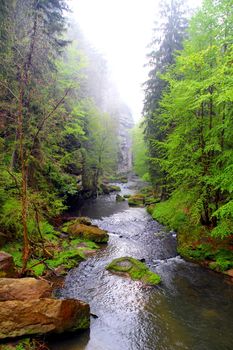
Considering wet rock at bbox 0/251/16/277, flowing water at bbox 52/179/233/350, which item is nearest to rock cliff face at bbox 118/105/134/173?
flowing water at bbox 52/179/233/350

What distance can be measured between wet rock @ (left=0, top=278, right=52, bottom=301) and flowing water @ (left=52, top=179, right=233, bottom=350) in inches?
50.5

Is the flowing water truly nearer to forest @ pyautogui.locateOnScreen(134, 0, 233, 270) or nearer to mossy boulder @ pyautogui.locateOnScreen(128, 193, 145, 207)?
forest @ pyautogui.locateOnScreen(134, 0, 233, 270)

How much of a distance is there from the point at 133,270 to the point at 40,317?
16.3 feet

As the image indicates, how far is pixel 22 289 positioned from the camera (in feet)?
23.1

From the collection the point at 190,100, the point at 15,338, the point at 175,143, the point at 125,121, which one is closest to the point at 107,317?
the point at 15,338

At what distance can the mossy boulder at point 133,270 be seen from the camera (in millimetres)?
10328

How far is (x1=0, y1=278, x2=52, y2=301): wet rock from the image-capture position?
22.4 feet

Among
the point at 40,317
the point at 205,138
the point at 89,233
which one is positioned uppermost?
the point at 205,138

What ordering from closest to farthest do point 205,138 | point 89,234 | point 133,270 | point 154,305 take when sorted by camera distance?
point 154,305 → point 133,270 → point 205,138 → point 89,234

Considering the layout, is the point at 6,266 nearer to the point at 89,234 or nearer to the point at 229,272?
the point at 89,234

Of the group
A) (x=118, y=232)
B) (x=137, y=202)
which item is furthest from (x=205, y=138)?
(x=137, y=202)

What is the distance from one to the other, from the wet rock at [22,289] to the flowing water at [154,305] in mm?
1284

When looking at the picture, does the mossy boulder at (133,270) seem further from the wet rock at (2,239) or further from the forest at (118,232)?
the wet rock at (2,239)

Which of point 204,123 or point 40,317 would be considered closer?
point 40,317
